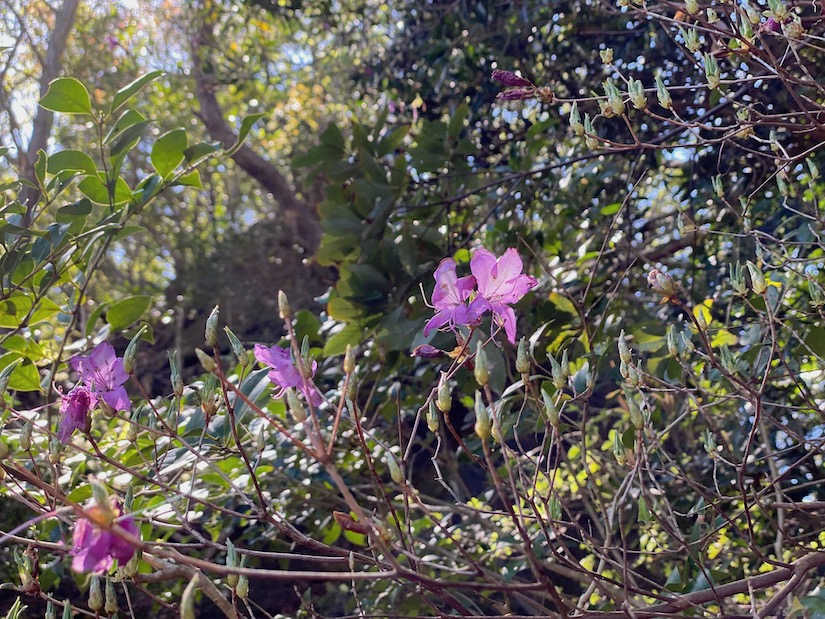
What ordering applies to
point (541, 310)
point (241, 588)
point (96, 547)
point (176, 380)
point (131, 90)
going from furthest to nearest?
point (541, 310)
point (131, 90)
point (176, 380)
point (241, 588)
point (96, 547)

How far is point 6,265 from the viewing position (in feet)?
3.92

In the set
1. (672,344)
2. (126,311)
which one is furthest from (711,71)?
(126,311)

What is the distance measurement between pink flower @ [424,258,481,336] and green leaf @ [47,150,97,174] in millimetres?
658

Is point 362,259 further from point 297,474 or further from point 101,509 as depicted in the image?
point 101,509

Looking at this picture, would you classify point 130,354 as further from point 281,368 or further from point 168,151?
point 168,151

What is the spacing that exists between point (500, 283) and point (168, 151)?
65 centimetres

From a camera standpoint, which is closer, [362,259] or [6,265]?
[6,265]

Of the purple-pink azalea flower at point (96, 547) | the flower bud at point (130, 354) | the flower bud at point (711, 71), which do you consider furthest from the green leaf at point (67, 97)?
the flower bud at point (711, 71)

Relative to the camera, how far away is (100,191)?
4.11 ft

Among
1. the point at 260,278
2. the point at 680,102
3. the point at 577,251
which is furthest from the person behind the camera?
the point at 260,278

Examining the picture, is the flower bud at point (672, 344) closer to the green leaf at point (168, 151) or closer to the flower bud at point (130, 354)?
the flower bud at point (130, 354)

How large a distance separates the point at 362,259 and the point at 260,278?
319 cm

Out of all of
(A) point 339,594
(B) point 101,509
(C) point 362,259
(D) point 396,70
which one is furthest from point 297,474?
(D) point 396,70

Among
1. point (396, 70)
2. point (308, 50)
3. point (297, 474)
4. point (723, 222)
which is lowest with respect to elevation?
point (297, 474)
